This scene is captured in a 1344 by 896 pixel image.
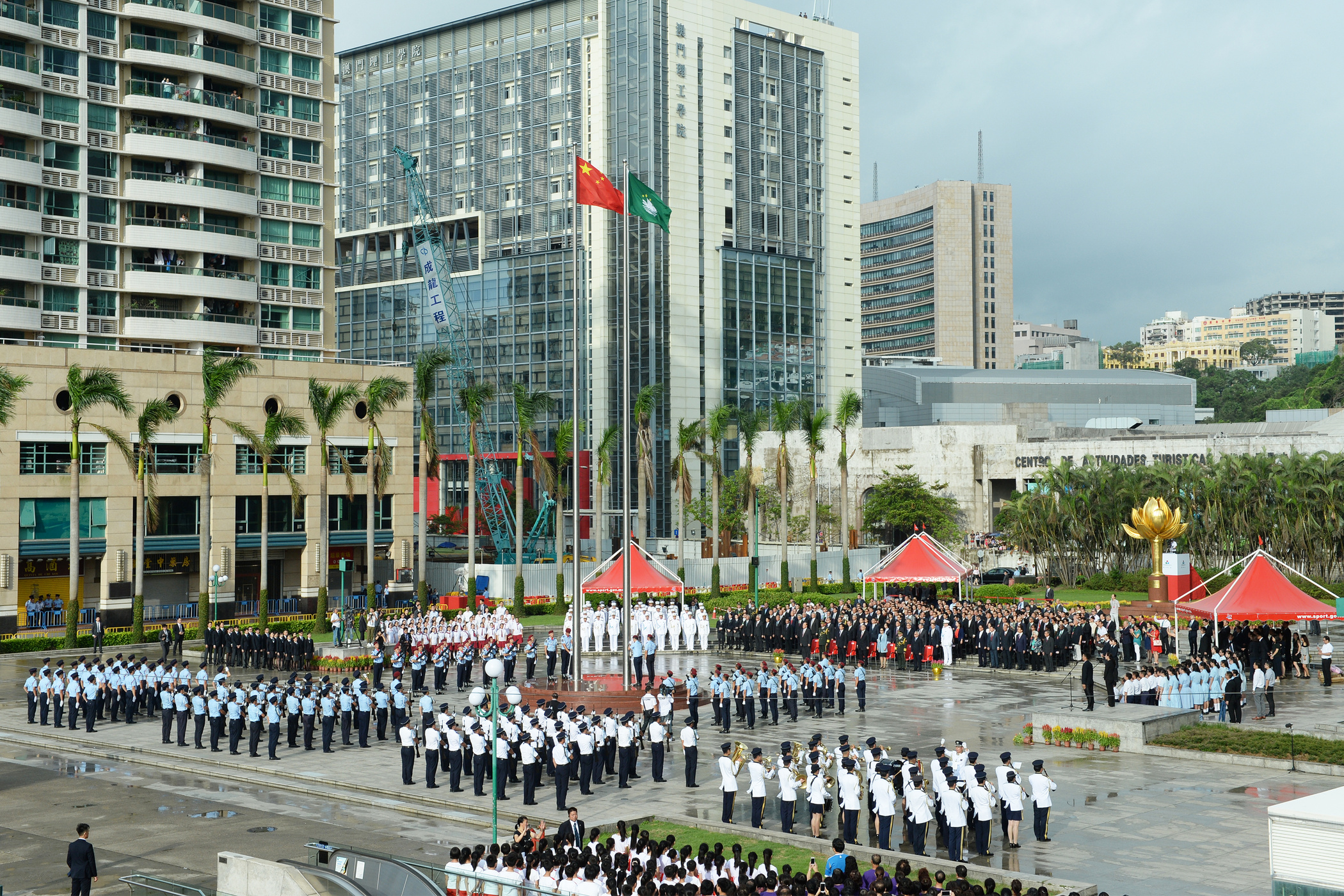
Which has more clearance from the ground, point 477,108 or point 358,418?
point 477,108

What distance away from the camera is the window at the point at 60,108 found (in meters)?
61.7

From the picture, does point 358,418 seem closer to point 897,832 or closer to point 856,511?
point 856,511

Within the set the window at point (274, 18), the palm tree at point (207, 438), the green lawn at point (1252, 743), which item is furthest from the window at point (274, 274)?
the green lawn at point (1252, 743)

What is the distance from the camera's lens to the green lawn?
25750 millimetres

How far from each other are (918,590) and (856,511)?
27190mm

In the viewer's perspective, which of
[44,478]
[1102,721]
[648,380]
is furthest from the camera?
[648,380]

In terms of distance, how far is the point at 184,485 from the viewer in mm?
59781

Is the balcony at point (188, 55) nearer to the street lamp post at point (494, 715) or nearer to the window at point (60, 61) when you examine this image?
the window at point (60, 61)

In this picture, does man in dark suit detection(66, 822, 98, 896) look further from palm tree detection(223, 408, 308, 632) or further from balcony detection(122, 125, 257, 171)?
balcony detection(122, 125, 257, 171)

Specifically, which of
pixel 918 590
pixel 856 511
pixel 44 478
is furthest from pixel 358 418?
pixel 856 511

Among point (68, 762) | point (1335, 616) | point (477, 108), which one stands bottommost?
point (68, 762)

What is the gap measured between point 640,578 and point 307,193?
3642cm

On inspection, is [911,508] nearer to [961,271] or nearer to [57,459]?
[57,459]

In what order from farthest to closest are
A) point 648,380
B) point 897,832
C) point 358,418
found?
point 648,380 → point 358,418 → point 897,832
